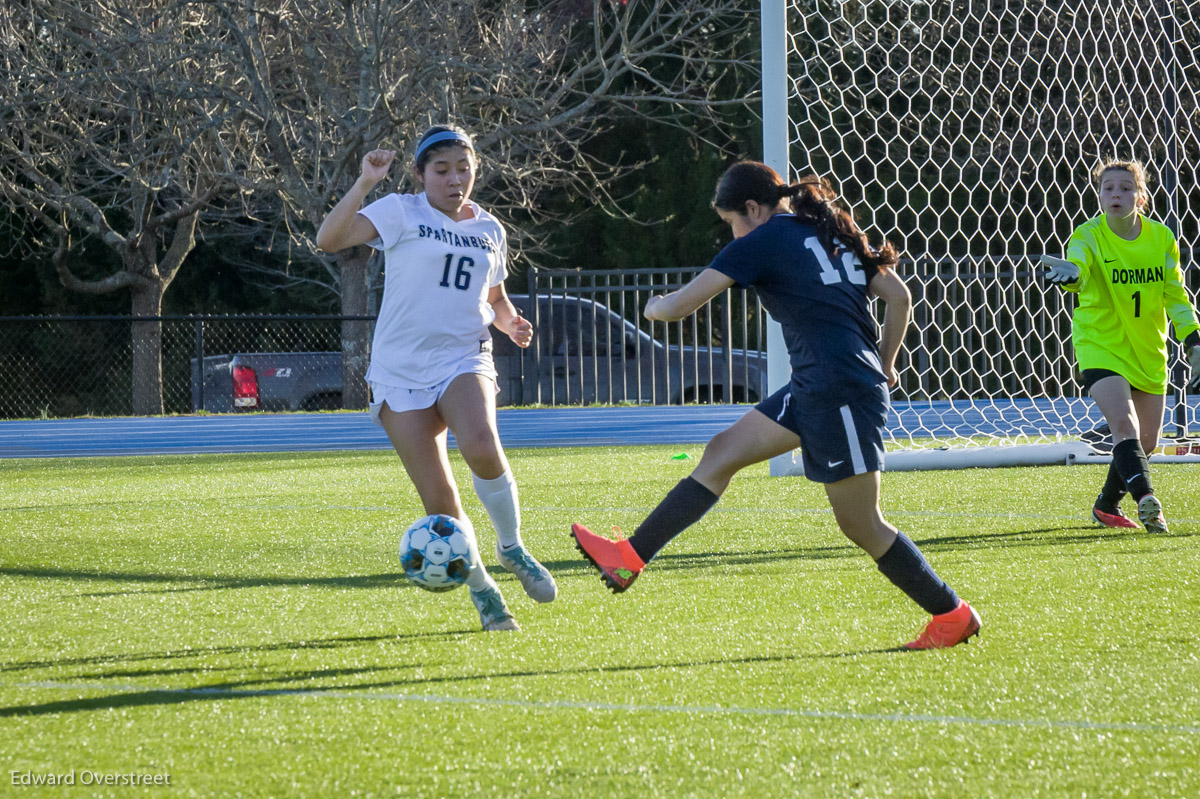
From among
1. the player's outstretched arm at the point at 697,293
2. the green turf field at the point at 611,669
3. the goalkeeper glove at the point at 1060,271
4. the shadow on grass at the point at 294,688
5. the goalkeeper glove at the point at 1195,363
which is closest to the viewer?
the green turf field at the point at 611,669

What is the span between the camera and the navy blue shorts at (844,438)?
3971 millimetres

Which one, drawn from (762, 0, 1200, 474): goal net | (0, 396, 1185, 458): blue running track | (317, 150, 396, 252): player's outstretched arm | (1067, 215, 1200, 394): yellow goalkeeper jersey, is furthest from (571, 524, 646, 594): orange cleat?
(0, 396, 1185, 458): blue running track

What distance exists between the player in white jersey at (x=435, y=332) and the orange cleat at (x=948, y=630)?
1213mm

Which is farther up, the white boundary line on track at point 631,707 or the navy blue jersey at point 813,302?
the navy blue jersey at point 813,302

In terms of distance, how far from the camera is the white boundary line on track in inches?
122

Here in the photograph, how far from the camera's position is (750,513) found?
7625 mm

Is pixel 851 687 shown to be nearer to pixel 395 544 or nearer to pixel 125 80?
pixel 395 544

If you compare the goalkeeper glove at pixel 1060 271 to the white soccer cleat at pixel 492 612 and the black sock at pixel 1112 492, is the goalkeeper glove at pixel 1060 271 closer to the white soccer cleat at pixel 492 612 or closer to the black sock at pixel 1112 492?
the black sock at pixel 1112 492

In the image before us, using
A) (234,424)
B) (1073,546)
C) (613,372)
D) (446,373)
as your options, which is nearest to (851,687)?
(446,373)

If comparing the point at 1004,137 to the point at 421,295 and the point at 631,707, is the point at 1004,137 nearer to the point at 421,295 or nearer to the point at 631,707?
the point at 421,295

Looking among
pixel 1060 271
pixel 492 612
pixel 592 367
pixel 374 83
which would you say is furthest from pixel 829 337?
pixel 374 83

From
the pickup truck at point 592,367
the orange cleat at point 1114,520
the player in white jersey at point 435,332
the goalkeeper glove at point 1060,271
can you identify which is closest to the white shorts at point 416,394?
the player in white jersey at point 435,332

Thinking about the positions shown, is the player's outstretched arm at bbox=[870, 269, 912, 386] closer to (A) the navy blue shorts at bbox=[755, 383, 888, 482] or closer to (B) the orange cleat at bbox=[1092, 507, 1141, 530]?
(A) the navy blue shorts at bbox=[755, 383, 888, 482]

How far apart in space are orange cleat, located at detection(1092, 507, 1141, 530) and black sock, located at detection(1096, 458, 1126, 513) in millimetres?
22
